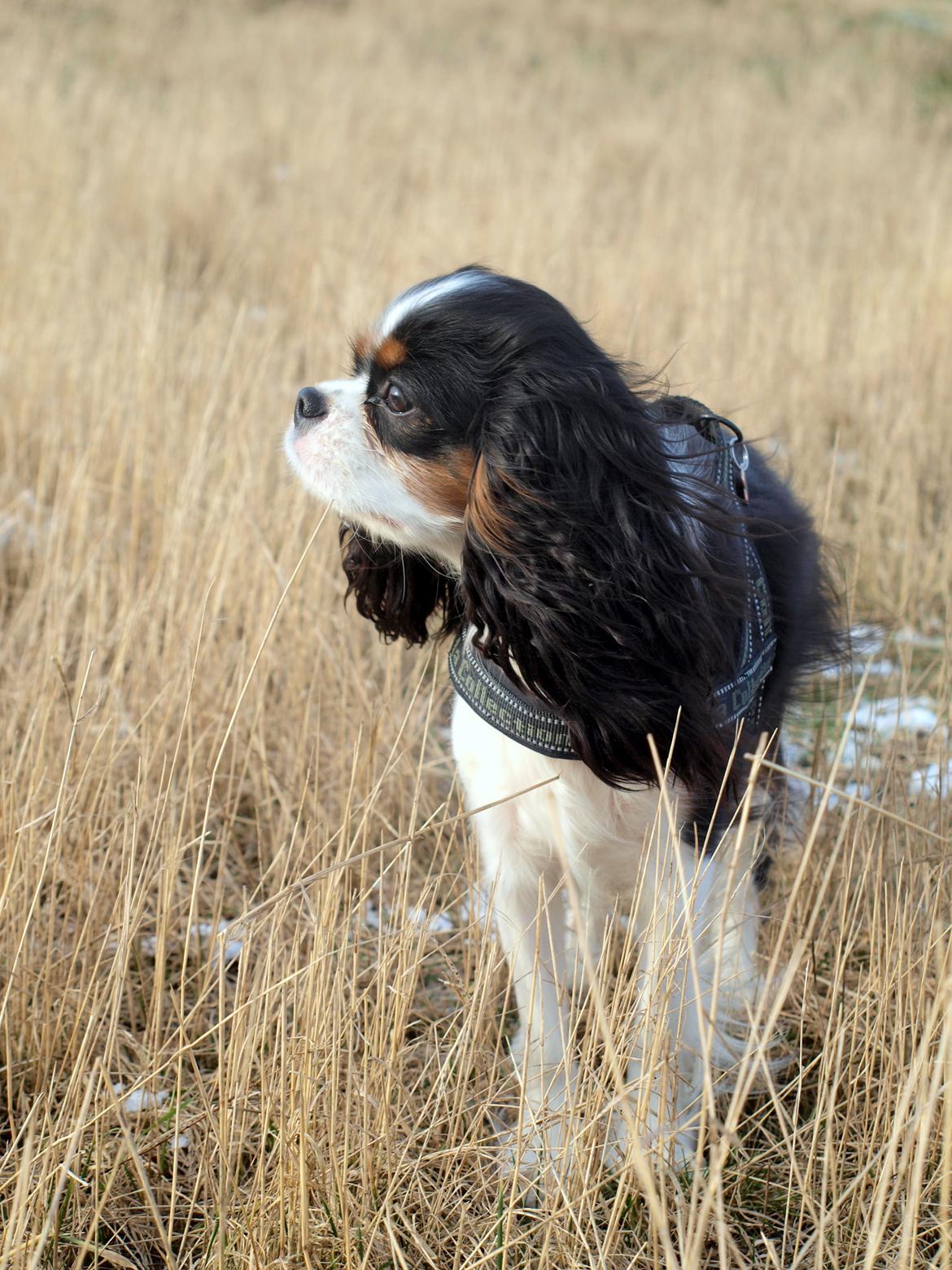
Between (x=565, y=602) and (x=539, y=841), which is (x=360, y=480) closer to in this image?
(x=565, y=602)

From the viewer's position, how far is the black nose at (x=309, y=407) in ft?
6.28

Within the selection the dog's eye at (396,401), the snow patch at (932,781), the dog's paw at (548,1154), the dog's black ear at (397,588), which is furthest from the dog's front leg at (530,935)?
the snow patch at (932,781)

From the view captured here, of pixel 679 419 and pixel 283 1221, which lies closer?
pixel 283 1221

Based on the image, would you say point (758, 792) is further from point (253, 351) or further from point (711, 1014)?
point (253, 351)

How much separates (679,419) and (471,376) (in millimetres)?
414

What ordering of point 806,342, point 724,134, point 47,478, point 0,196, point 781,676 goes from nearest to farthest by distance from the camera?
point 781,676 → point 47,478 → point 806,342 → point 0,196 → point 724,134

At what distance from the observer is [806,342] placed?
4.90 m

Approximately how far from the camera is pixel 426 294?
72.6 inches

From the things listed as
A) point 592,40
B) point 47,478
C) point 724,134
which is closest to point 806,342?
point 47,478

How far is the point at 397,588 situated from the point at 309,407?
0.38 metres

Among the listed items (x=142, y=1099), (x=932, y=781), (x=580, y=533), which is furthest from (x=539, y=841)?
(x=932, y=781)

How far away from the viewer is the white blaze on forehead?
72.1 inches

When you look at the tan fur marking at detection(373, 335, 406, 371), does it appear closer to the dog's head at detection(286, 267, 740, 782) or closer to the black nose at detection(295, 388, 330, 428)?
the dog's head at detection(286, 267, 740, 782)

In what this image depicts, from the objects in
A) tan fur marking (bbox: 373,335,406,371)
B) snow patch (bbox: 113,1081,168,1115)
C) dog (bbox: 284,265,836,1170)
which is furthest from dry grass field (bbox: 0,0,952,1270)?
tan fur marking (bbox: 373,335,406,371)
